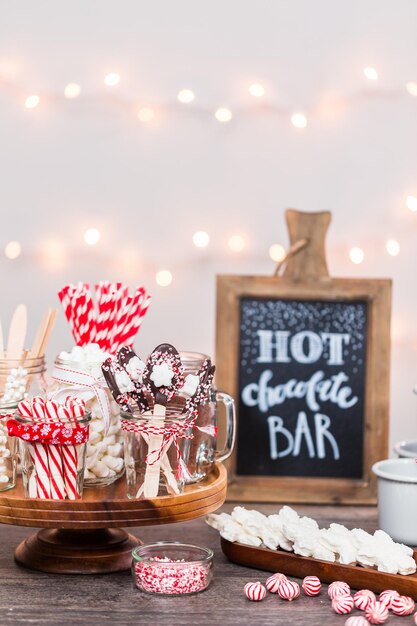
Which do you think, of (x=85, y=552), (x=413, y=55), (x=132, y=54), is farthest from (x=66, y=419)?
(x=413, y=55)

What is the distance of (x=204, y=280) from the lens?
1609 mm

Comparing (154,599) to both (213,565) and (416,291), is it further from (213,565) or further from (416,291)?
(416,291)

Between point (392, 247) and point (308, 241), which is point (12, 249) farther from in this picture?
point (392, 247)

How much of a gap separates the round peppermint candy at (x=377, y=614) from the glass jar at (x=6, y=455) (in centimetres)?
47

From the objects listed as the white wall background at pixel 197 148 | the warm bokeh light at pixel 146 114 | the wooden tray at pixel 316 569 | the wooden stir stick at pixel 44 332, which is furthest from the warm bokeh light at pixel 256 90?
the wooden tray at pixel 316 569

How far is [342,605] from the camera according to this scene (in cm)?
96

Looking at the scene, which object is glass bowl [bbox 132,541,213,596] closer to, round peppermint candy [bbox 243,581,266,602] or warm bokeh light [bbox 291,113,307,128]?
round peppermint candy [bbox 243,581,266,602]

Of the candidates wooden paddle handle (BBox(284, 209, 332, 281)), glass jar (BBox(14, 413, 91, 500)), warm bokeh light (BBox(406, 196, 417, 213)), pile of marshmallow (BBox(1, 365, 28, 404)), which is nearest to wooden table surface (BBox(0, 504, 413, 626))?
glass jar (BBox(14, 413, 91, 500))

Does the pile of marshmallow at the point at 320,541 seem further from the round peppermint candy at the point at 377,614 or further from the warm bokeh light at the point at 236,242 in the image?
the warm bokeh light at the point at 236,242

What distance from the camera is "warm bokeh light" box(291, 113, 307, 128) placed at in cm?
161

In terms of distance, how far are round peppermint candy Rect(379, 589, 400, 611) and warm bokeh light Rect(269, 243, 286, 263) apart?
30.0 inches

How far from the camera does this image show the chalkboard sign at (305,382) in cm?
145

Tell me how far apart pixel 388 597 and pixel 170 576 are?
25cm

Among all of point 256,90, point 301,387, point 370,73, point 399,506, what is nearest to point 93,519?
point 399,506
